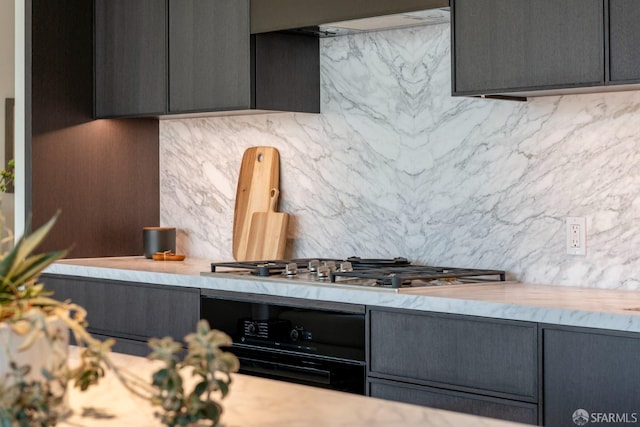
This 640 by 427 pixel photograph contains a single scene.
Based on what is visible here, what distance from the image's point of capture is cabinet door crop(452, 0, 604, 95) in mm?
3021

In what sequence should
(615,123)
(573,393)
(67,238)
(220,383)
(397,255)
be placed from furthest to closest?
(67,238)
(397,255)
(615,123)
(573,393)
(220,383)

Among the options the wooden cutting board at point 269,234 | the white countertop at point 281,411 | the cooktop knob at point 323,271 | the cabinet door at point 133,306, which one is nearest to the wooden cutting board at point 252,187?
the wooden cutting board at point 269,234

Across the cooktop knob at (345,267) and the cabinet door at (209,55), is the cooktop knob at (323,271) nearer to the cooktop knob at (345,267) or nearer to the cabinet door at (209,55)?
the cooktop knob at (345,267)

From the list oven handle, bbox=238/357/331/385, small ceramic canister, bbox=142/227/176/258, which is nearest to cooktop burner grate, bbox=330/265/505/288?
oven handle, bbox=238/357/331/385

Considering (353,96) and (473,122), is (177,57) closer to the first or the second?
(353,96)

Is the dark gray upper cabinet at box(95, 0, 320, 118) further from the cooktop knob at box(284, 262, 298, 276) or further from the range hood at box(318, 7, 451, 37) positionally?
the cooktop knob at box(284, 262, 298, 276)

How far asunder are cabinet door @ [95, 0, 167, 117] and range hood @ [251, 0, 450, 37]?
690 mm

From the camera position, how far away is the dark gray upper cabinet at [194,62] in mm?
4168

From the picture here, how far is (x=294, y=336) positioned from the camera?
356 cm

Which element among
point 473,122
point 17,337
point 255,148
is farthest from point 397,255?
point 17,337

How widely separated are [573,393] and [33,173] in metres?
2.91

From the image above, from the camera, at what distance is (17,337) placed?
1399mm

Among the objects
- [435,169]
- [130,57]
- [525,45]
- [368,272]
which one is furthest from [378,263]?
[130,57]

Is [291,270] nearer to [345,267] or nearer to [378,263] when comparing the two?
[345,267]
